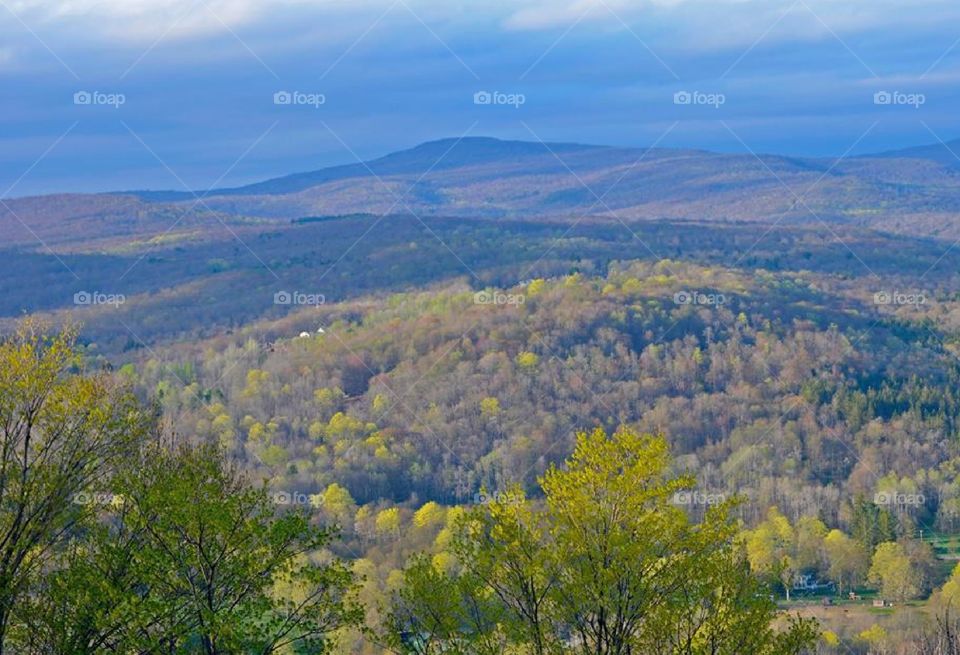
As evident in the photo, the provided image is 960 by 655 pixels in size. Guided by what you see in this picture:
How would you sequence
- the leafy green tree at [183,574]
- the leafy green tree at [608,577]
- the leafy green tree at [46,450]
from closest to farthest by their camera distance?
the leafy green tree at [183,574] < the leafy green tree at [46,450] < the leafy green tree at [608,577]

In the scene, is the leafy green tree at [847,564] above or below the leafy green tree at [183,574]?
below

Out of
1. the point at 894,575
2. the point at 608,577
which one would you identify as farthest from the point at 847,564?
the point at 608,577

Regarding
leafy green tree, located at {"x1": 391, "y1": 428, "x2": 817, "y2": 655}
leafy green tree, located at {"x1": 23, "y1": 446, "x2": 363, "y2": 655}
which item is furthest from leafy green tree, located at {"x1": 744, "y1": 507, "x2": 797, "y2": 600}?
leafy green tree, located at {"x1": 23, "y1": 446, "x2": 363, "y2": 655}

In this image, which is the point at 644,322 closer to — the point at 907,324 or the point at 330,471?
the point at 907,324

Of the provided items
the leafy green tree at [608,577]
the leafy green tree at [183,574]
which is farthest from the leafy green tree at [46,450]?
the leafy green tree at [608,577]

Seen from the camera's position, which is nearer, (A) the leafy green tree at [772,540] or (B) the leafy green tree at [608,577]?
(B) the leafy green tree at [608,577]

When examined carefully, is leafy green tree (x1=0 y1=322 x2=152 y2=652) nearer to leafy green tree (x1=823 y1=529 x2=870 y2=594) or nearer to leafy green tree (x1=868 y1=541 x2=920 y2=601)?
leafy green tree (x1=868 y1=541 x2=920 y2=601)

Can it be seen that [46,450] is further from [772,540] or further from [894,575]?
[772,540]

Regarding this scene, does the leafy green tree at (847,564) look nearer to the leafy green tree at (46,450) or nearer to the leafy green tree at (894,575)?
the leafy green tree at (894,575)

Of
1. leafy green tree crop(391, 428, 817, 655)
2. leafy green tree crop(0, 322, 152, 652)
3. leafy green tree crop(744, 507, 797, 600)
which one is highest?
leafy green tree crop(0, 322, 152, 652)

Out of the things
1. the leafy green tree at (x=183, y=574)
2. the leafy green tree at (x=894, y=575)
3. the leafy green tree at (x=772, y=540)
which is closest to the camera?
the leafy green tree at (x=183, y=574)

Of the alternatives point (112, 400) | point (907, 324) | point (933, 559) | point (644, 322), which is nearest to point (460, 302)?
point (644, 322)

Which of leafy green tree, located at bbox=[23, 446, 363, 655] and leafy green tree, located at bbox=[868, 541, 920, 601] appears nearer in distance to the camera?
leafy green tree, located at bbox=[23, 446, 363, 655]

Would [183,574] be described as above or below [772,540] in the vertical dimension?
above
